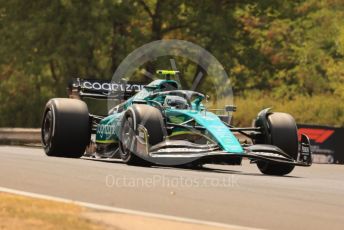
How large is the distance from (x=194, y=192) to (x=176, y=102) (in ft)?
16.8

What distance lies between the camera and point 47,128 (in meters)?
18.0

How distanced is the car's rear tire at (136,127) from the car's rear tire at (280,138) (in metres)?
2.14

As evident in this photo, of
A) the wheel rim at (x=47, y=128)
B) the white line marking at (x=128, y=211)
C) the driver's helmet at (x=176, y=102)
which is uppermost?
the driver's helmet at (x=176, y=102)

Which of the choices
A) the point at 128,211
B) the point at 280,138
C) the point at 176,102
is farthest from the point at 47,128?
the point at 128,211

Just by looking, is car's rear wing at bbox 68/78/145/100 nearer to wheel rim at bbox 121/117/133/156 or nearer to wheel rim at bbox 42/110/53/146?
wheel rim at bbox 42/110/53/146

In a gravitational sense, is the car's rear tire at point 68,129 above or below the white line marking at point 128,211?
below

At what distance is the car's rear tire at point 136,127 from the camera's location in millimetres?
15211

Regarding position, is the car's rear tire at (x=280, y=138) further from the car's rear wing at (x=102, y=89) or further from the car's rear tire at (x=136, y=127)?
the car's rear wing at (x=102, y=89)

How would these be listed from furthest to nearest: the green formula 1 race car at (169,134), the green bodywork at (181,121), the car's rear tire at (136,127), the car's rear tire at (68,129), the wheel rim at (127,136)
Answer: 1. the car's rear tire at (68,129)
2. the wheel rim at (127,136)
3. the car's rear tire at (136,127)
4. the green formula 1 race car at (169,134)
5. the green bodywork at (181,121)

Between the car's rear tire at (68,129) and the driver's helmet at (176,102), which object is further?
the car's rear tire at (68,129)

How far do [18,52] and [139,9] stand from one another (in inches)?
245

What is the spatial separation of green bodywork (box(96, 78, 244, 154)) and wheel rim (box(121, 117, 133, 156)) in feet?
1.08

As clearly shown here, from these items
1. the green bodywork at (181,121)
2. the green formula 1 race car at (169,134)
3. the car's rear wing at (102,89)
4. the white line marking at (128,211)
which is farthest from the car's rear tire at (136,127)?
the white line marking at (128,211)

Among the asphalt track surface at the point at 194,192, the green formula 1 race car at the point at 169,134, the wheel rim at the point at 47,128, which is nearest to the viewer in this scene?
the asphalt track surface at the point at 194,192
